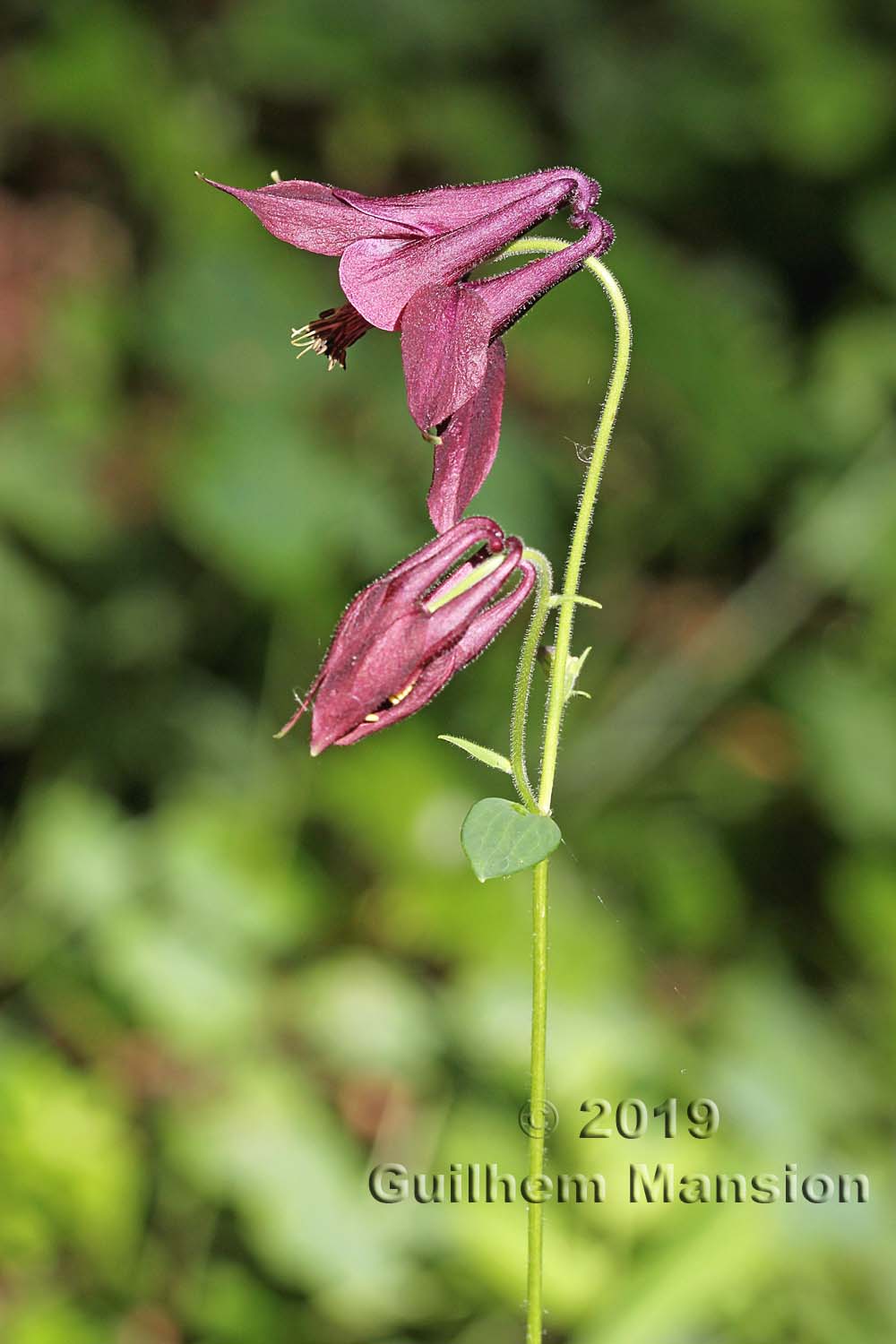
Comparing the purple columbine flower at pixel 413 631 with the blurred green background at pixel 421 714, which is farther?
the blurred green background at pixel 421 714

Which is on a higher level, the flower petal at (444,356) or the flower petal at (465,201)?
the flower petal at (465,201)

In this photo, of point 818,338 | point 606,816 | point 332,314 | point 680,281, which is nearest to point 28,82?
point 680,281

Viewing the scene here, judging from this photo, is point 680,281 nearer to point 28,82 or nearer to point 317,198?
point 28,82

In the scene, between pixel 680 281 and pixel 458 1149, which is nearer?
pixel 458 1149

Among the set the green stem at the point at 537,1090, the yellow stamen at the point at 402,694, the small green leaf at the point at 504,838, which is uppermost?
the yellow stamen at the point at 402,694

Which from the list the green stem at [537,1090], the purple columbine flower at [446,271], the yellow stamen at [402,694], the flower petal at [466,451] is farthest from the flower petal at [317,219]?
the green stem at [537,1090]

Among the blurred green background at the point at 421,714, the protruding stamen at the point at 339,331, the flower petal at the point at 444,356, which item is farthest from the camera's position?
the blurred green background at the point at 421,714

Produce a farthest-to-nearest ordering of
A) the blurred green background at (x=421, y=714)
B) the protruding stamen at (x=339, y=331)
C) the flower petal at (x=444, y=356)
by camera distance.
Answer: the blurred green background at (x=421, y=714) → the protruding stamen at (x=339, y=331) → the flower petal at (x=444, y=356)

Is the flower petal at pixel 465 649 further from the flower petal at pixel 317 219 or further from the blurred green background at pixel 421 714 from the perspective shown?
the blurred green background at pixel 421 714
